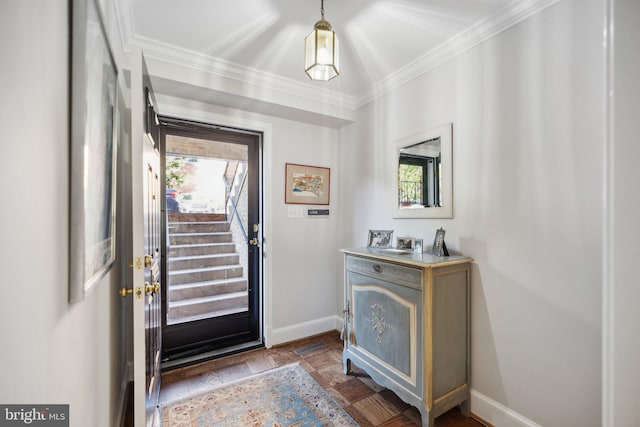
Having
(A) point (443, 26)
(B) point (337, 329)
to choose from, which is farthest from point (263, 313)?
(A) point (443, 26)

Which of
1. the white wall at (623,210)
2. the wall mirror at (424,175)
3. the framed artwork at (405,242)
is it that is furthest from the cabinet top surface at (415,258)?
the white wall at (623,210)

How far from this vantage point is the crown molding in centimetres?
166

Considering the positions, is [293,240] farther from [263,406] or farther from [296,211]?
[263,406]

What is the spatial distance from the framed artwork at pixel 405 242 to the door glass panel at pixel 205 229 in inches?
59.5

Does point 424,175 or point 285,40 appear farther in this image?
point 424,175

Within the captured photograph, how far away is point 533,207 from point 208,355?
2.78 metres

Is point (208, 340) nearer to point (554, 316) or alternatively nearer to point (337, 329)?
point (337, 329)

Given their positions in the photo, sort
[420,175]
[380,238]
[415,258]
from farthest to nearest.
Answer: [380,238], [420,175], [415,258]

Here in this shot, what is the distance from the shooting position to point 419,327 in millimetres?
1756

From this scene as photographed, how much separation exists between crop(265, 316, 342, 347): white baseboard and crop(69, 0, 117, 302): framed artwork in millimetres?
1863

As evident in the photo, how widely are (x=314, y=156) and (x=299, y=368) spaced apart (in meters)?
2.06

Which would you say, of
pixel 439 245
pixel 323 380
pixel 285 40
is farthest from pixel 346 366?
pixel 285 40

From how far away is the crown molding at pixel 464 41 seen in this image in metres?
1.66
